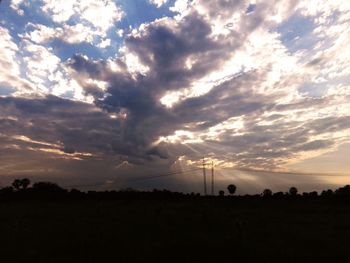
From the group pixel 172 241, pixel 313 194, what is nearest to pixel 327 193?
pixel 313 194

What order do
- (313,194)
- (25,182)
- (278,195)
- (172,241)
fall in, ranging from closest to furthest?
(172,241) < (278,195) < (313,194) < (25,182)

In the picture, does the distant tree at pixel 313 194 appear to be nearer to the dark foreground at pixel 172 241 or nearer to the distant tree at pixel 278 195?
the distant tree at pixel 278 195

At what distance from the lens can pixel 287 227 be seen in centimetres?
4759

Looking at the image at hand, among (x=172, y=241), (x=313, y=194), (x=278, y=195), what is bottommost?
(x=172, y=241)

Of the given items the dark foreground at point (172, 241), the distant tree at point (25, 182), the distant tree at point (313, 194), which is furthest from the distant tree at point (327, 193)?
the distant tree at point (25, 182)

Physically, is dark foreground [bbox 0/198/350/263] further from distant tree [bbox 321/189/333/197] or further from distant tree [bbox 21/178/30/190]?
distant tree [bbox 21/178/30/190]

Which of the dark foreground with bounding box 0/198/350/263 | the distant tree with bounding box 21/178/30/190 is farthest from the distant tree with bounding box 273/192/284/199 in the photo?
the distant tree with bounding box 21/178/30/190

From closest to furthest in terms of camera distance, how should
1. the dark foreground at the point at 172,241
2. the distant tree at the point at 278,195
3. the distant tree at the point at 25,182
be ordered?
the dark foreground at the point at 172,241, the distant tree at the point at 278,195, the distant tree at the point at 25,182

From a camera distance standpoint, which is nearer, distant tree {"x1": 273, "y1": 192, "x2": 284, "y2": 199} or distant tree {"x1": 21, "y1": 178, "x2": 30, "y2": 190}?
distant tree {"x1": 273, "y1": 192, "x2": 284, "y2": 199}

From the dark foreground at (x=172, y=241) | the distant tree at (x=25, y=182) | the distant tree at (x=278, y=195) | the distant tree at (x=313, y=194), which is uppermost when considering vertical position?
the distant tree at (x=25, y=182)

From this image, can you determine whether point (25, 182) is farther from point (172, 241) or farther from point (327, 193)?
point (172, 241)

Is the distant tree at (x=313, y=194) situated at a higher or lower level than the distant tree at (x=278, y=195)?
higher

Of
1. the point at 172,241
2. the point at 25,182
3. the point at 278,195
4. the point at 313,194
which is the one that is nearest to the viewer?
the point at 172,241

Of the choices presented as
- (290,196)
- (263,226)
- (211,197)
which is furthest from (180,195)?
(263,226)
